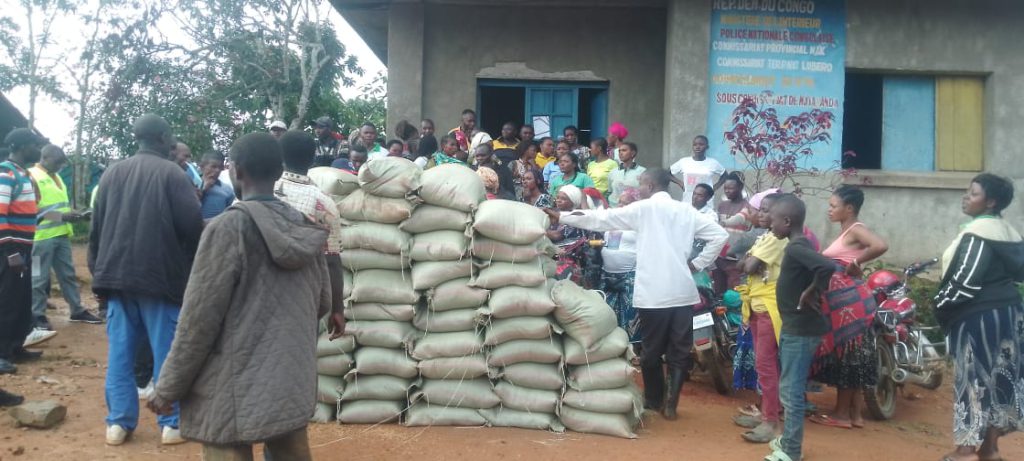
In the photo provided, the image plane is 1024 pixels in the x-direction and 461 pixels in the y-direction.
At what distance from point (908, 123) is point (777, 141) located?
2.24 metres

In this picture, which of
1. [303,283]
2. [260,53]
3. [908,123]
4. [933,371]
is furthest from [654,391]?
[260,53]

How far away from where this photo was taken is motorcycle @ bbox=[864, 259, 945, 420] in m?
5.90

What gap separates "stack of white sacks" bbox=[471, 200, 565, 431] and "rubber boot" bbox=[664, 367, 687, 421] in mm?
875

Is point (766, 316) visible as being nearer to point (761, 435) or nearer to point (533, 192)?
point (761, 435)

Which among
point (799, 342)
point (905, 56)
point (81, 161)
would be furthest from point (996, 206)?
point (81, 161)

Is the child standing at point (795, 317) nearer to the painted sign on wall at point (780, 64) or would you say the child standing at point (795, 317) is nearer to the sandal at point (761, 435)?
the sandal at point (761, 435)

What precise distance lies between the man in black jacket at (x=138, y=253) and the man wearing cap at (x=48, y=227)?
3074 mm

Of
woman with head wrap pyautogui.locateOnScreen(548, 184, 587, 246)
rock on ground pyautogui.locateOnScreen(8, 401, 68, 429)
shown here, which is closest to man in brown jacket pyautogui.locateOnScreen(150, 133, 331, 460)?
rock on ground pyautogui.locateOnScreen(8, 401, 68, 429)

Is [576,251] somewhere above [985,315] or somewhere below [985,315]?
above

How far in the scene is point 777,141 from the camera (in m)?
9.81

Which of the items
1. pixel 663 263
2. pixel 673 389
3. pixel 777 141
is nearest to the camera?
pixel 663 263

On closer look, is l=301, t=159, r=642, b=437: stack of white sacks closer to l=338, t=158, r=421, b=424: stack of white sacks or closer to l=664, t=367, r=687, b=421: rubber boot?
l=338, t=158, r=421, b=424: stack of white sacks

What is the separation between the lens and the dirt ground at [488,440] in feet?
14.8

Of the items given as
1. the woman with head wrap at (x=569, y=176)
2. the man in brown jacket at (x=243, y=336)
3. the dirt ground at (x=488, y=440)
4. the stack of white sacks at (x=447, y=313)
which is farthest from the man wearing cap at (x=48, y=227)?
the man in brown jacket at (x=243, y=336)
